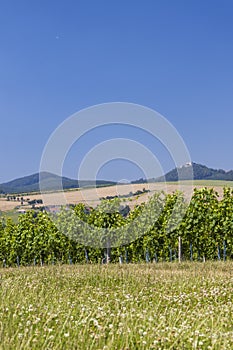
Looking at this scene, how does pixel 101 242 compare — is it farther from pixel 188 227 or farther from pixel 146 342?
pixel 146 342

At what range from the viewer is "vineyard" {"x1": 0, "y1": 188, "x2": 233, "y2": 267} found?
119 ft

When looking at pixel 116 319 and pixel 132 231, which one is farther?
pixel 132 231

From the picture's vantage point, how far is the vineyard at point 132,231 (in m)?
36.3

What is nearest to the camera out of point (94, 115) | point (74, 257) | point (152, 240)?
point (94, 115)

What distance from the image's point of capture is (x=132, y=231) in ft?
144

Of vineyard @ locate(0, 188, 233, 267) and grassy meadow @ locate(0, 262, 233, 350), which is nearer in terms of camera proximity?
grassy meadow @ locate(0, 262, 233, 350)

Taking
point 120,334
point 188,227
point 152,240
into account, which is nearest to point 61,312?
point 120,334

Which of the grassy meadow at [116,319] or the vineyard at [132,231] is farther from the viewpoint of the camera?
the vineyard at [132,231]

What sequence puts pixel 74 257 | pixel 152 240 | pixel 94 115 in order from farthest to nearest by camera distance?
pixel 74 257 → pixel 152 240 → pixel 94 115

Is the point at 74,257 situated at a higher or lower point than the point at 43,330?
lower

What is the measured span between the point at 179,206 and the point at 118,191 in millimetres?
4872

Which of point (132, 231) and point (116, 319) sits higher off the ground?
point (116, 319)

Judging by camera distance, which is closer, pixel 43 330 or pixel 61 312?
pixel 43 330

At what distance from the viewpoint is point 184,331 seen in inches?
219
